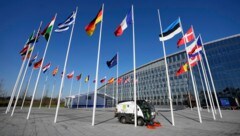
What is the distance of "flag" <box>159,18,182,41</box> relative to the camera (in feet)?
43.3

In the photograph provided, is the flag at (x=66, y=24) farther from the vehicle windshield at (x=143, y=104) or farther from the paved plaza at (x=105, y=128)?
the vehicle windshield at (x=143, y=104)

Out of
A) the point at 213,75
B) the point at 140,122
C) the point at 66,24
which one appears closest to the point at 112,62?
the point at 66,24

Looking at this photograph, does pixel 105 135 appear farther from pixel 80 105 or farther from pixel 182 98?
pixel 182 98

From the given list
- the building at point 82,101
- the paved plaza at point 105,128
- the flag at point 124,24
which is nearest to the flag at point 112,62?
the flag at point 124,24

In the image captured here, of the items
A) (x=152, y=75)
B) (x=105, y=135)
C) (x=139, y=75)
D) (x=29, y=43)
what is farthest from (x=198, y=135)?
(x=139, y=75)

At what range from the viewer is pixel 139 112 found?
11695 millimetres

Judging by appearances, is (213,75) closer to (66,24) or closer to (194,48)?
(194,48)

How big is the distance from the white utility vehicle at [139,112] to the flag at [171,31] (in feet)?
22.8

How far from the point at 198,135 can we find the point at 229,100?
152ft

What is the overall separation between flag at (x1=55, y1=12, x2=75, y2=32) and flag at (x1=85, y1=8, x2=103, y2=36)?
265 cm

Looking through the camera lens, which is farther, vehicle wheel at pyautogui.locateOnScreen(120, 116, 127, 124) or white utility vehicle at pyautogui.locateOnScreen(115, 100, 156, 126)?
vehicle wheel at pyautogui.locateOnScreen(120, 116, 127, 124)

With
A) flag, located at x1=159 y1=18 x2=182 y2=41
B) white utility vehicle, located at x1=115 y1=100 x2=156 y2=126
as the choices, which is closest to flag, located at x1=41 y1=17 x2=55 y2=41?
white utility vehicle, located at x1=115 y1=100 x2=156 y2=126

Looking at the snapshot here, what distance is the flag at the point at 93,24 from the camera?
13.1 meters

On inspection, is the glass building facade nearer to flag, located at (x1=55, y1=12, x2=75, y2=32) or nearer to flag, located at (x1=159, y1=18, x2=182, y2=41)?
flag, located at (x1=159, y1=18, x2=182, y2=41)
